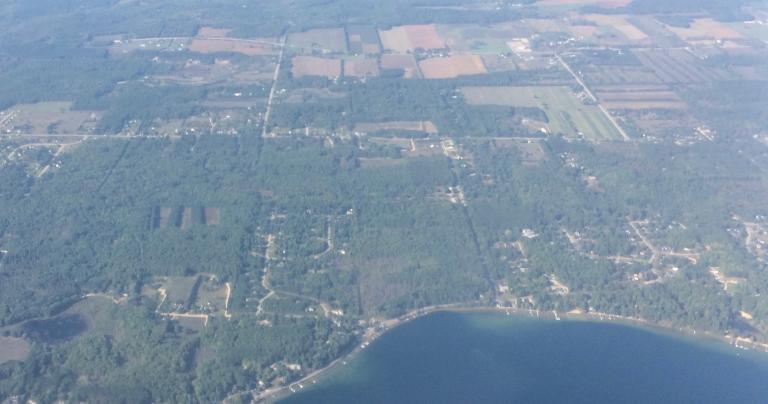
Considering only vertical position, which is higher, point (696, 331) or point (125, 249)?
point (125, 249)

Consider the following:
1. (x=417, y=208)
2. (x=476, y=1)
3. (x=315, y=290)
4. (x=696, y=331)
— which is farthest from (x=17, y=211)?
(x=476, y=1)

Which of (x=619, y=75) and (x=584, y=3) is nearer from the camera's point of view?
(x=619, y=75)

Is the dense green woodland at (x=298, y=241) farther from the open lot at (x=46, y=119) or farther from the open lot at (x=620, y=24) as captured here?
the open lot at (x=620, y=24)

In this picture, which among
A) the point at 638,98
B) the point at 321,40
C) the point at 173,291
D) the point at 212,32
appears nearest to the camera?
the point at 173,291

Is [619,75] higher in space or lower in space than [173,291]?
lower

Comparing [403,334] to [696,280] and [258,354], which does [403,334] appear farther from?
[696,280]

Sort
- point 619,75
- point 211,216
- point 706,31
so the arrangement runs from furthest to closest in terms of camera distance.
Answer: point 706,31
point 619,75
point 211,216

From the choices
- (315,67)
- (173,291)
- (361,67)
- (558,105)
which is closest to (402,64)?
(361,67)

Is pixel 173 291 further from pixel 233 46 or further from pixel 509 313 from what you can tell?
pixel 233 46
